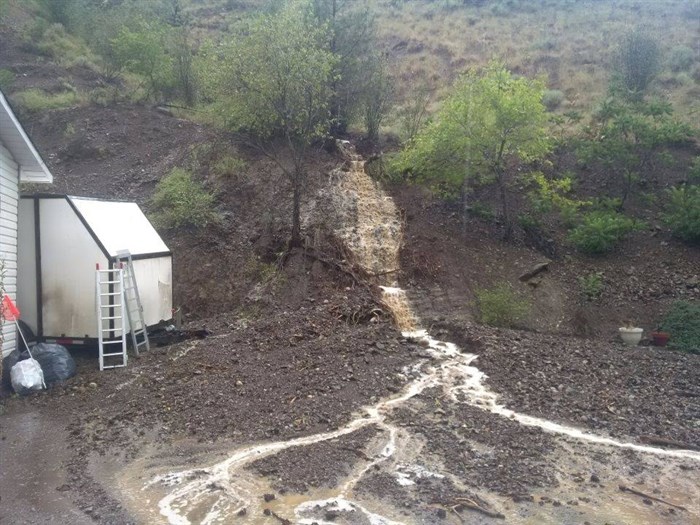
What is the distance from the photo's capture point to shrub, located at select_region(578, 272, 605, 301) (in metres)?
15.7

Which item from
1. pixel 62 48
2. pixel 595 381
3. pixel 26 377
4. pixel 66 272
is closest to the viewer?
pixel 26 377

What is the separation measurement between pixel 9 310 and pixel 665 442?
10.3m

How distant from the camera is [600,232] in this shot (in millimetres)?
16891

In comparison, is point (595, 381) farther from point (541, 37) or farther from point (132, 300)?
point (541, 37)

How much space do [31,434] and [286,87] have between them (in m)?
10.0

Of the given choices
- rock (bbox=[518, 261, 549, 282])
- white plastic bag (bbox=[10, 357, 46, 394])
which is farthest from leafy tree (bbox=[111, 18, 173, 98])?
white plastic bag (bbox=[10, 357, 46, 394])

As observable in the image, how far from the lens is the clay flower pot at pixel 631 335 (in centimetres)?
1350

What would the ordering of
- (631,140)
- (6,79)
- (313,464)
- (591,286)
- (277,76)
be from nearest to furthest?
(313,464), (277,76), (591,286), (631,140), (6,79)

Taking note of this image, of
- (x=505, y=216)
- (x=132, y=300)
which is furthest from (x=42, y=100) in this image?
(x=505, y=216)

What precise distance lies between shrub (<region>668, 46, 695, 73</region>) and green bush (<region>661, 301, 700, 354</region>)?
19.6 metres

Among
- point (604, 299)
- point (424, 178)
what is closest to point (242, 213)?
point (424, 178)

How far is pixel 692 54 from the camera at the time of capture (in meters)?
29.8

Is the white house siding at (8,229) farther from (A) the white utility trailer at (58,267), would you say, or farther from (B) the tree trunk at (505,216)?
(B) the tree trunk at (505,216)

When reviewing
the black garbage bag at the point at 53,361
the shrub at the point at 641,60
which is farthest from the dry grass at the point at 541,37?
the black garbage bag at the point at 53,361
